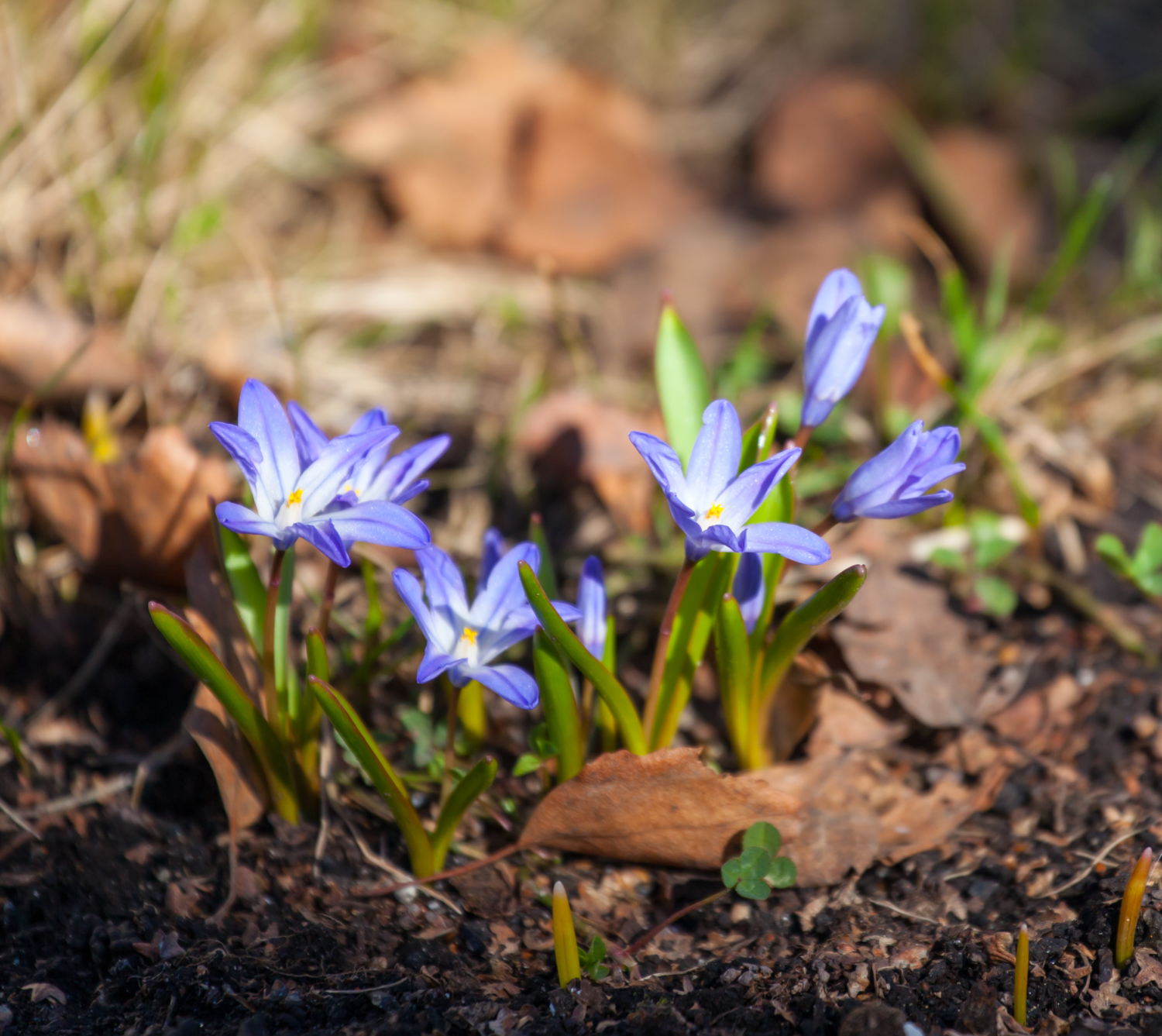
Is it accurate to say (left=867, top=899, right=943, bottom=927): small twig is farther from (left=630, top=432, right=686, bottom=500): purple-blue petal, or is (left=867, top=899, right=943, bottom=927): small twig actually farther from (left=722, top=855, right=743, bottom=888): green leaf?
(left=630, top=432, right=686, bottom=500): purple-blue petal

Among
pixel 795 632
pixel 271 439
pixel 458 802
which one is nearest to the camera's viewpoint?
pixel 271 439

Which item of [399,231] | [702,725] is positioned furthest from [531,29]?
[702,725]

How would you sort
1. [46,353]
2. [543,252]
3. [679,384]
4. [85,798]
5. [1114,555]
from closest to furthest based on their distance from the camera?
[85,798] → [679,384] → [1114,555] → [46,353] → [543,252]

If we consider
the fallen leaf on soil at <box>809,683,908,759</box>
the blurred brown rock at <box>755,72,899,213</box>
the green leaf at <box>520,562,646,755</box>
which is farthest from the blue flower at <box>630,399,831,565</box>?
the blurred brown rock at <box>755,72,899,213</box>

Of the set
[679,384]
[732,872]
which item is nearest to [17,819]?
[732,872]

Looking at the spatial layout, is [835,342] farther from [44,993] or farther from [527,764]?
[44,993]

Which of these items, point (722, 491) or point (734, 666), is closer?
point (722, 491)

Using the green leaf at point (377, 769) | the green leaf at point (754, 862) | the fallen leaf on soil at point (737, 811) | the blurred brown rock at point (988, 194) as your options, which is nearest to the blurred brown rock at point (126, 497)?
the green leaf at point (377, 769)
